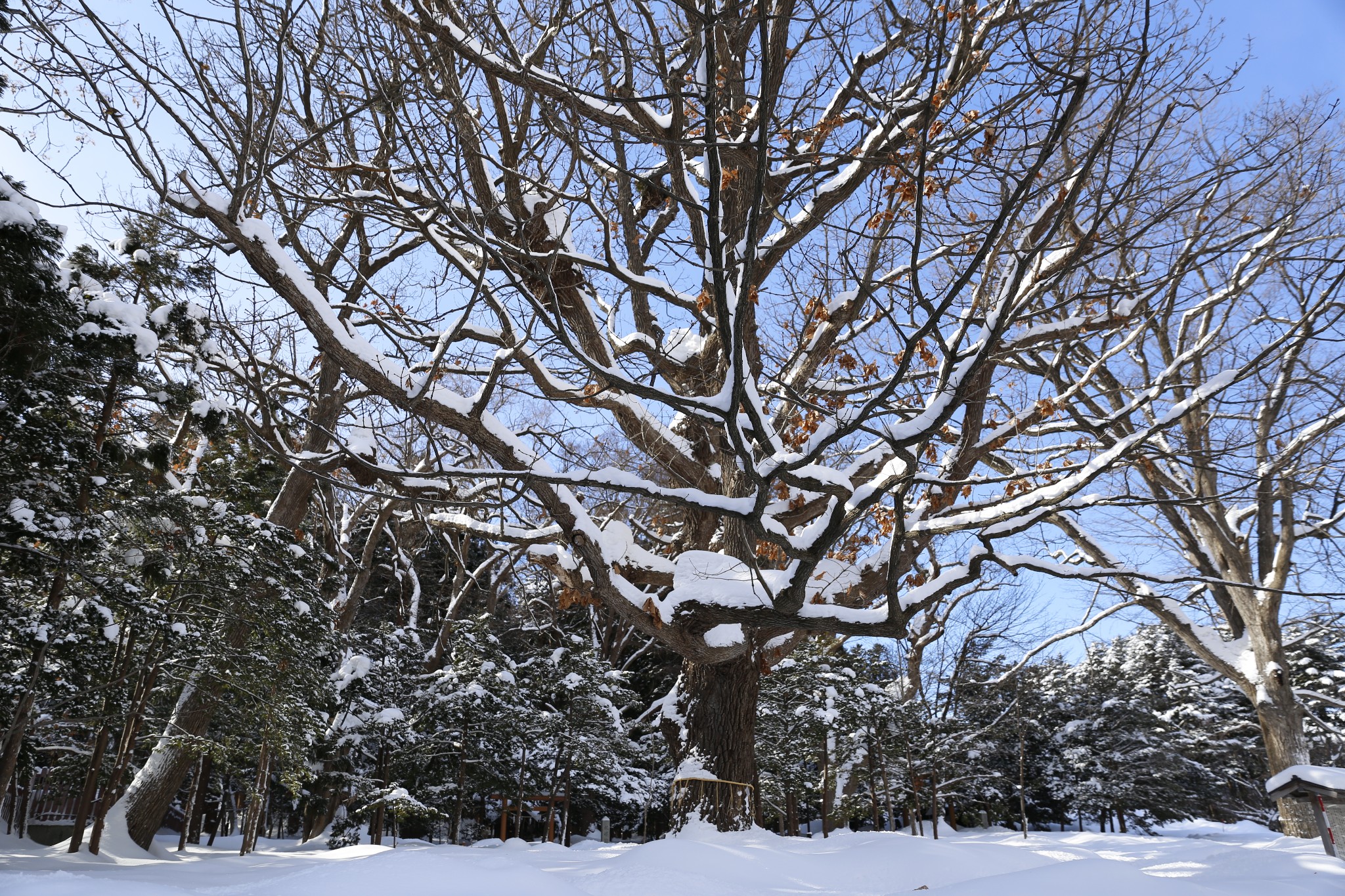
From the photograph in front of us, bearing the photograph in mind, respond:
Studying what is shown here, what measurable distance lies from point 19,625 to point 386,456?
366 centimetres

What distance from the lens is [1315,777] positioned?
574 cm

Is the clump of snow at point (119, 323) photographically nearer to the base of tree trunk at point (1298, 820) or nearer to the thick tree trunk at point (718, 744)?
the thick tree trunk at point (718, 744)

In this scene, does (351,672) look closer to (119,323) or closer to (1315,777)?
(119,323)

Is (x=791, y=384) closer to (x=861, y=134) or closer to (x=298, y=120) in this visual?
(x=861, y=134)

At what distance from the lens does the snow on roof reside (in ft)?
18.4

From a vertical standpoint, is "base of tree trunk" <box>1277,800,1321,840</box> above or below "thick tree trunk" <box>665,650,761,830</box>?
below

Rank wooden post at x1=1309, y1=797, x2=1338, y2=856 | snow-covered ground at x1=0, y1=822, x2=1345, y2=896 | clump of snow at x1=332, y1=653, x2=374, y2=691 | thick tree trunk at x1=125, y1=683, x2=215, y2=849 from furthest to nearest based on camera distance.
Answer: clump of snow at x1=332, y1=653, x2=374, y2=691, thick tree trunk at x1=125, y1=683, x2=215, y2=849, wooden post at x1=1309, y1=797, x2=1338, y2=856, snow-covered ground at x1=0, y1=822, x2=1345, y2=896

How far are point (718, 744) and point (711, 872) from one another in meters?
2.22

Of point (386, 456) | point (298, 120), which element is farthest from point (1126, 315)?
point (386, 456)

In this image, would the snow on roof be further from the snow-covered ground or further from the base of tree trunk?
the base of tree trunk

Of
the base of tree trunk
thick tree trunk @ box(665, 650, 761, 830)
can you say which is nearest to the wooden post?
the base of tree trunk

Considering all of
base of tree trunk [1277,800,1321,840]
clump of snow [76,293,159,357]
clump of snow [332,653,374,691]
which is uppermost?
clump of snow [76,293,159,357]

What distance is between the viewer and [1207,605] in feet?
38.0

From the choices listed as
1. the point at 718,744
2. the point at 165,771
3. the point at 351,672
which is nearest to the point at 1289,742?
the point at 718,744
